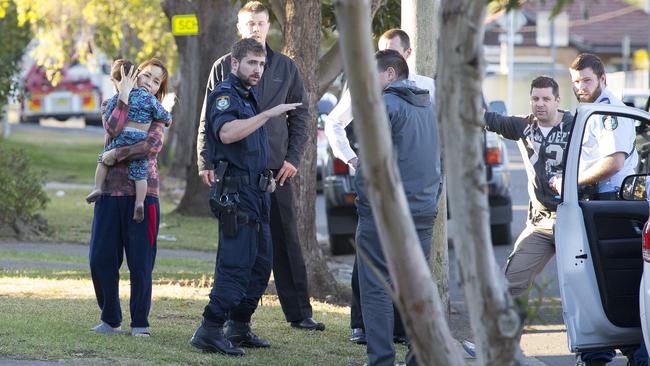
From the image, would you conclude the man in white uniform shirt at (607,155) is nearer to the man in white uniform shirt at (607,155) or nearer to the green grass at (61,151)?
the man in white uniform shirt at (607,155)

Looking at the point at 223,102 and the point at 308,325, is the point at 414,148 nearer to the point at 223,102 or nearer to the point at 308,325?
the point at 223,102

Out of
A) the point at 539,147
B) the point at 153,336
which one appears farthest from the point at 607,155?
the point at 153,336

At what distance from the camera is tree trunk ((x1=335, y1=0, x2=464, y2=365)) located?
4215 millimetres

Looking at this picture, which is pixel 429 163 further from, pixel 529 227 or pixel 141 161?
pixel 141 161

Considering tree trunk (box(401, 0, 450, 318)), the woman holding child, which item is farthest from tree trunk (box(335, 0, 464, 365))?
tree trunk (box(401, 0, 450, 318))

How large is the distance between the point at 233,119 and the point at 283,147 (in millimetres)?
1055

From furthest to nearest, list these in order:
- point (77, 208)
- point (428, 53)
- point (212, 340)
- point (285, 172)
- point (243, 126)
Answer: point (77, 208) < point (428, 53) < point (285, 172) < point (212, 340) < point (243, 126)

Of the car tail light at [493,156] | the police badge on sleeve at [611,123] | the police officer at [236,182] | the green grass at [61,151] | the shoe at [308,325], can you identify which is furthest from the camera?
the green grass at [61,151]

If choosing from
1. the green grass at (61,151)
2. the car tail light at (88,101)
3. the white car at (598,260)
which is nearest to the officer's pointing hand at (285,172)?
the white car at (598,260)

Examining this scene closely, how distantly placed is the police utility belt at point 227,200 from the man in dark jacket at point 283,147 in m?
0.82

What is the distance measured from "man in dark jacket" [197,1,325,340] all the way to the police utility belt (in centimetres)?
82

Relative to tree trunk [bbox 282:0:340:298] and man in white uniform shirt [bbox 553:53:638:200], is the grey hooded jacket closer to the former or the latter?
Answer: man in white uniform shirt [bbox 553:53:638:200]

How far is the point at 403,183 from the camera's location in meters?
6.55

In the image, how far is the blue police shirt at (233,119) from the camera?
22.9ft
